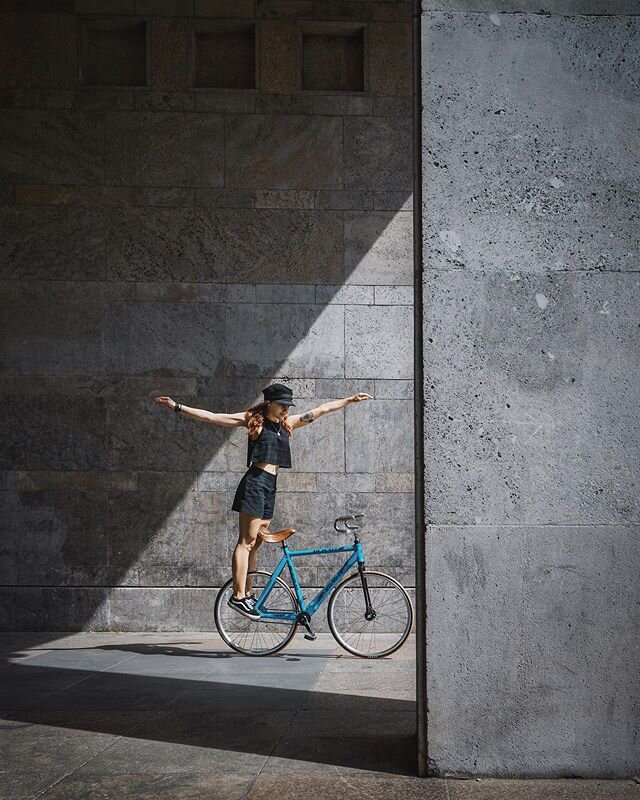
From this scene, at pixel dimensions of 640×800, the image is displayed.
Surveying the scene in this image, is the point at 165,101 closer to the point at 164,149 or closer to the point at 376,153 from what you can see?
the point at 164,149

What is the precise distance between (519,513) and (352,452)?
19.4 ft

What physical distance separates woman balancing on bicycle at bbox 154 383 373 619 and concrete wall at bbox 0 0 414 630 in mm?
1349

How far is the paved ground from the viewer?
495cm

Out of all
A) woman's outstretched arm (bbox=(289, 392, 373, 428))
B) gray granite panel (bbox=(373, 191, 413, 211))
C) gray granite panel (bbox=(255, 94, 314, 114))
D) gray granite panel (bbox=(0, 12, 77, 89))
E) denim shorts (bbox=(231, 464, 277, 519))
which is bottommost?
denim shorts (bbox=(231, 464, 277, 519))

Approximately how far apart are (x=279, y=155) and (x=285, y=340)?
6.57ft

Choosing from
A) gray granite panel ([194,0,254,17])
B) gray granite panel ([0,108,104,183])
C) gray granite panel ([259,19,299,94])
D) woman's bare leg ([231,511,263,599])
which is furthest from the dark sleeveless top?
gray granite panel ([194,0,254,17])

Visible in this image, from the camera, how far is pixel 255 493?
942cm

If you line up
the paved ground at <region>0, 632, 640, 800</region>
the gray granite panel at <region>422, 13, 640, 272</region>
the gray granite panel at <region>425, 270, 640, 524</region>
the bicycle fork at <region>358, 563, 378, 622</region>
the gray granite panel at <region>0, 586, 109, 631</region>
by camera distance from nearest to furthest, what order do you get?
the paved ground at <region>0, 632, 640, 800</region>, the gray granite panel at <region>425, 270, 640, 524</region>, the gray granite panel at <region>422, 13, 640, 272</region>, the bicycle fork at <region>358, 563, 378, 622</region>, the gray granite panel at <region>0, 586, 109, 631</region>

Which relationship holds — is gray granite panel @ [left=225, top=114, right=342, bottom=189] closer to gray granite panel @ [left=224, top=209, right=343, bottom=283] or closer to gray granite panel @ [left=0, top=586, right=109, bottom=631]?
gray granite panel @ [left=224, top=209, right=343, bottom=283]

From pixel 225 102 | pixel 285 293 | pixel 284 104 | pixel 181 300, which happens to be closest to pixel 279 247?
pixel 285 293

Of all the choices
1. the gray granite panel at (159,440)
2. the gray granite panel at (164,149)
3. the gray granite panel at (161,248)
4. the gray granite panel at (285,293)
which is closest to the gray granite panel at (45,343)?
the gray granite panel at (159,440)

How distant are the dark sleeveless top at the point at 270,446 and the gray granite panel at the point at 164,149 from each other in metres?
3.04

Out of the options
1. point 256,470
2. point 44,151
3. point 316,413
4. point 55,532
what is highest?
point 44,151

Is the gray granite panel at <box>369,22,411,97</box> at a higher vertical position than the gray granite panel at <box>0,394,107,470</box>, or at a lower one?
higher
